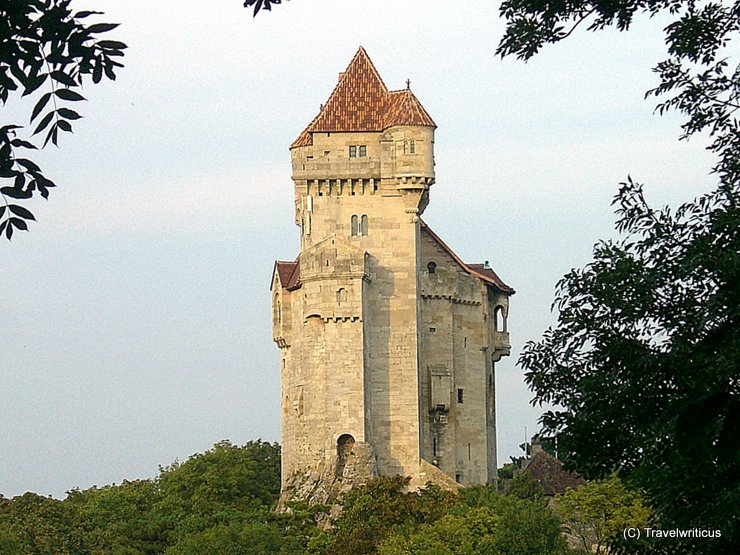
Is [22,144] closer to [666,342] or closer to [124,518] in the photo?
[666,342]

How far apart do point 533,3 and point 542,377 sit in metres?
5.20

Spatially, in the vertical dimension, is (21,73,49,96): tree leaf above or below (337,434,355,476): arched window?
below

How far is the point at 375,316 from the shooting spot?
93.5 m

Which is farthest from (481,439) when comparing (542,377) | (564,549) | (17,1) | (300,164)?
(17,1)

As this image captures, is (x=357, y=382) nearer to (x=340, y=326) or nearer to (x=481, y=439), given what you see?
(x=340, y=326)

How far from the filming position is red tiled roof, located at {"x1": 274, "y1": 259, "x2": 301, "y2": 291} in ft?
317

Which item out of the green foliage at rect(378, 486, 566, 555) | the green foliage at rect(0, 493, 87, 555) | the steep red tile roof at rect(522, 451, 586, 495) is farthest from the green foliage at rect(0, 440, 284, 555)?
the steep red tile roof at rect(522, 451, 586, 495)

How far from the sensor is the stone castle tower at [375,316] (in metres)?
91.7

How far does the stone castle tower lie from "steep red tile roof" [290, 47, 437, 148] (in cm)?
8

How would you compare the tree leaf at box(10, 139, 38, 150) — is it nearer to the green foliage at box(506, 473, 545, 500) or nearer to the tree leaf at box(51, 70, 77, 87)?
the tree leaf at box(51, 70, 77, 87)

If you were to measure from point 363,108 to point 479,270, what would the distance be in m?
13.6

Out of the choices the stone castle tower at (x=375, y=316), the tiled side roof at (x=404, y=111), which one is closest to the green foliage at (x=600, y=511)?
the stone castle tower at (x=375, y=316)

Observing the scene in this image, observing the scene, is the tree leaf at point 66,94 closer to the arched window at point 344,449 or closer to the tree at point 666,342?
the tree at point 666,342

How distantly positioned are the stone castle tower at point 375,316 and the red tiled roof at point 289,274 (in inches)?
3.8
